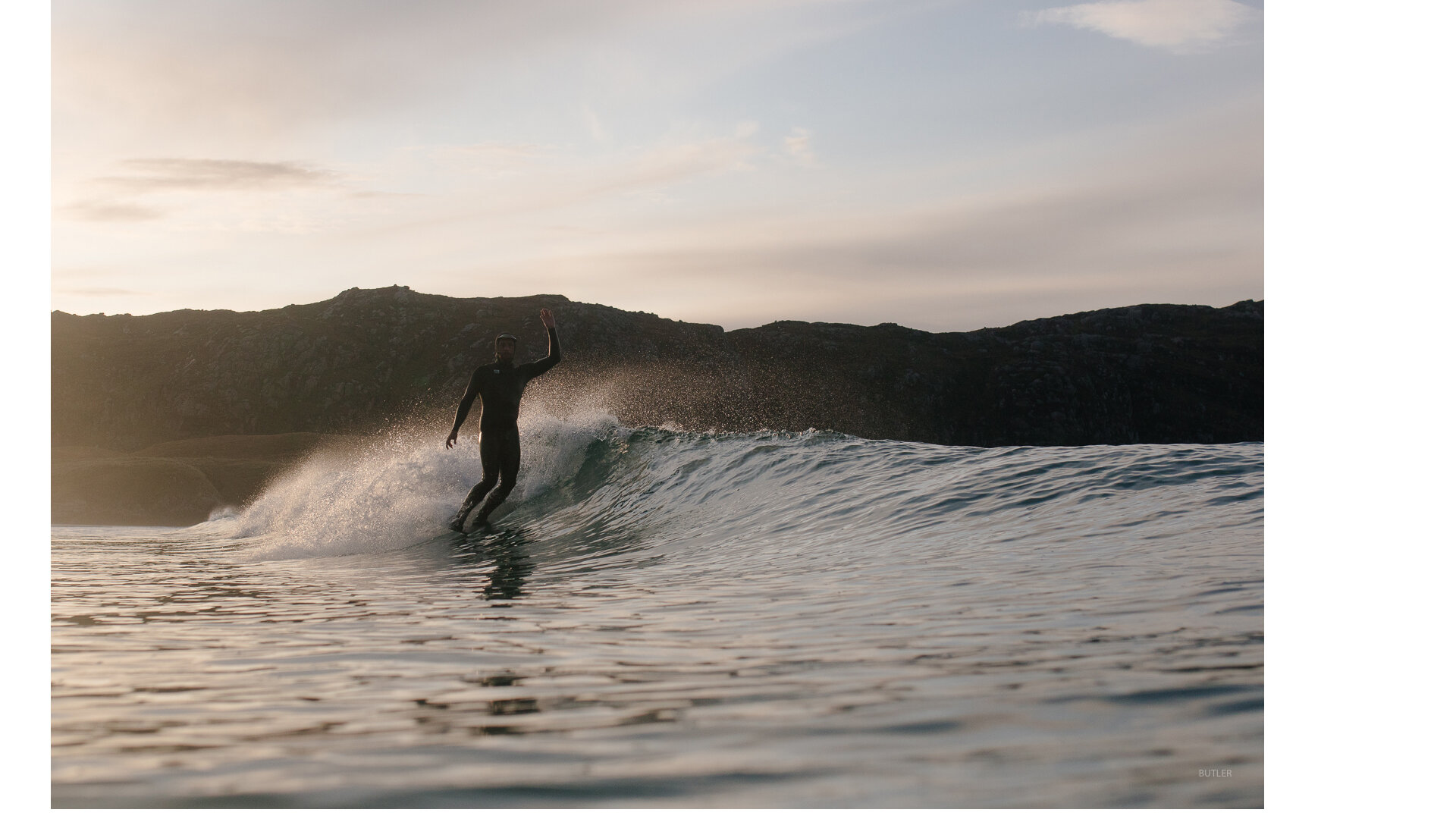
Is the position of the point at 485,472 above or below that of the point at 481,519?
above

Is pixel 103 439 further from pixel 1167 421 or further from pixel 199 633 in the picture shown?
pixel 1167 421

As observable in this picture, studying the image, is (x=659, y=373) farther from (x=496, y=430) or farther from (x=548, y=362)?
(x=548, y=362)

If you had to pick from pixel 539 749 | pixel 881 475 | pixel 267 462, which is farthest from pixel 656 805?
pixel 267 462

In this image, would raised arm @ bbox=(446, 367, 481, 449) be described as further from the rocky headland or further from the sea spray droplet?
the rocky headland

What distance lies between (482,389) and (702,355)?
92.5 metres

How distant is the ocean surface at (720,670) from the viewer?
242cm

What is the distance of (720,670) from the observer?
3.53m

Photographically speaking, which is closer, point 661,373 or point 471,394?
point 471,394

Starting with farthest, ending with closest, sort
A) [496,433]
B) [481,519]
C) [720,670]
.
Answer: [481,519] < [496,433] < [720,670]

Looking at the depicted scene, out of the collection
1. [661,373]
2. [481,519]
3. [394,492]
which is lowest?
[481,519]

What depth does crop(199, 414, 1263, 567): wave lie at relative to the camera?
7875 millimetres

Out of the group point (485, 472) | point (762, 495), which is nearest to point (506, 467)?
point (485, 472)

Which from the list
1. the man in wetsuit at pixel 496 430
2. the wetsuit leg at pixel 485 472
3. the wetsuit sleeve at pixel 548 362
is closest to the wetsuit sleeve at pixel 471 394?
the man in wetsuit at pixel 496 430

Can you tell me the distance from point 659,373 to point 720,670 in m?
105
